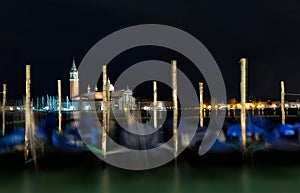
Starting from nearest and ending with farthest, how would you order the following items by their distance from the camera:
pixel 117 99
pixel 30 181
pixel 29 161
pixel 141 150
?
pixel 30 181 → pixel 29 161 → pixel 141 150 → pixel 117 99

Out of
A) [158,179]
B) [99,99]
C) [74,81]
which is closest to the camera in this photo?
[158,179]

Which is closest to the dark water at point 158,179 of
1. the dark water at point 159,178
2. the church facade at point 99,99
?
the dark water at point 159,178

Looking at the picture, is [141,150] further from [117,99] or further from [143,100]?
[143,100]

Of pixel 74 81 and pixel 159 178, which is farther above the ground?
pixel 74 81

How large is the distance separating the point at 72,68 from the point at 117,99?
18469mm

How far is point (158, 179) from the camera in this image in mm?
10039

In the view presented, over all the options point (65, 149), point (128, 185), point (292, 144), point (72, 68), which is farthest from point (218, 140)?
point (72, 68)

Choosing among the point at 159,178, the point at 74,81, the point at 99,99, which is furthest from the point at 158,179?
the point at 74,81

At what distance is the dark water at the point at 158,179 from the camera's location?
9289mm

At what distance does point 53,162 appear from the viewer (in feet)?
39.6

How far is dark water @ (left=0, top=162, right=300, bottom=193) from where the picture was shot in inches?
366

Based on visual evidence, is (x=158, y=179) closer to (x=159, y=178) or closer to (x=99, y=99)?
(x=159, y=178)

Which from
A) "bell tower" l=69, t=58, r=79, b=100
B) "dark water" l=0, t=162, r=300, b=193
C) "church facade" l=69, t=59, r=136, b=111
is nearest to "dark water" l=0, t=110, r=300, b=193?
"dark water" l=0, t=162, r=300, b=193

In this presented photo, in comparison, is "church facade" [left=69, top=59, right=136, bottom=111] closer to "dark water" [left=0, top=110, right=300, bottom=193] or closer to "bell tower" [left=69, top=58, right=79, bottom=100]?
"bell tower" [left=69, top=58, right=79, bottom=100]
